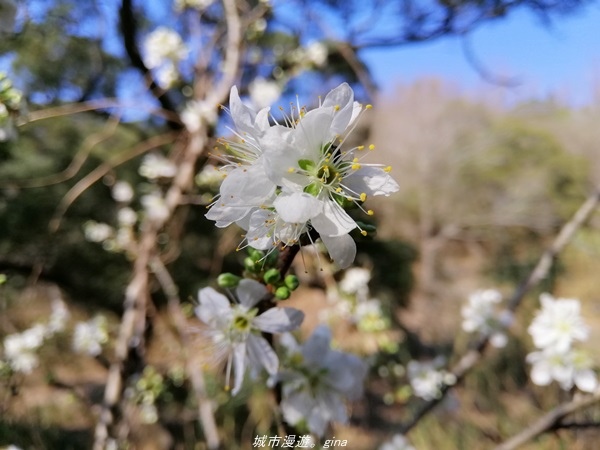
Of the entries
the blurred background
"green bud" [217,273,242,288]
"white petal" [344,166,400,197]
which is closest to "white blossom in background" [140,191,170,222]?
the blurred background

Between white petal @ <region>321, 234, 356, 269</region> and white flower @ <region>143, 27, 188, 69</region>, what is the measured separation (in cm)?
142

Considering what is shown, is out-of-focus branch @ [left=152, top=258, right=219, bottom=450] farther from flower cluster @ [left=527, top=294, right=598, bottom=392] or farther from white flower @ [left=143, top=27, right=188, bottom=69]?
white flower @ [left=143, top=27, right=188, bottom=69]

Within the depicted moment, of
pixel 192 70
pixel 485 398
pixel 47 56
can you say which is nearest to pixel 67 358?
pixel 47 56

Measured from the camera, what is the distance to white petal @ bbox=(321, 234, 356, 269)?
0.34 metres

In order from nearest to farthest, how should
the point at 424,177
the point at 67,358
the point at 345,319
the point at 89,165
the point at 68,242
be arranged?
the point at 345,319, the point at 68,242, the point at 67,358, the point at 89,165, the point at 424,177

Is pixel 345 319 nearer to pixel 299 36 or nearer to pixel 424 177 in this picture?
pixel 299 36

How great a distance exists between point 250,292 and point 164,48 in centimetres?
137

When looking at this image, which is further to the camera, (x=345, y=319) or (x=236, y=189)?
(x=345, y=319)

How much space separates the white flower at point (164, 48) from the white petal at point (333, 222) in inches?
55.4

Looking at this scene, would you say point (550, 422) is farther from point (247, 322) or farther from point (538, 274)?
point (247, 322)

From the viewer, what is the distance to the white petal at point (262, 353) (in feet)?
1.40

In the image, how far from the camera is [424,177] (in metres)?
6.88

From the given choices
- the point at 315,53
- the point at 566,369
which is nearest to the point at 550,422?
the point at 566,369

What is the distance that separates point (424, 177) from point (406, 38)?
5338 millimetres
